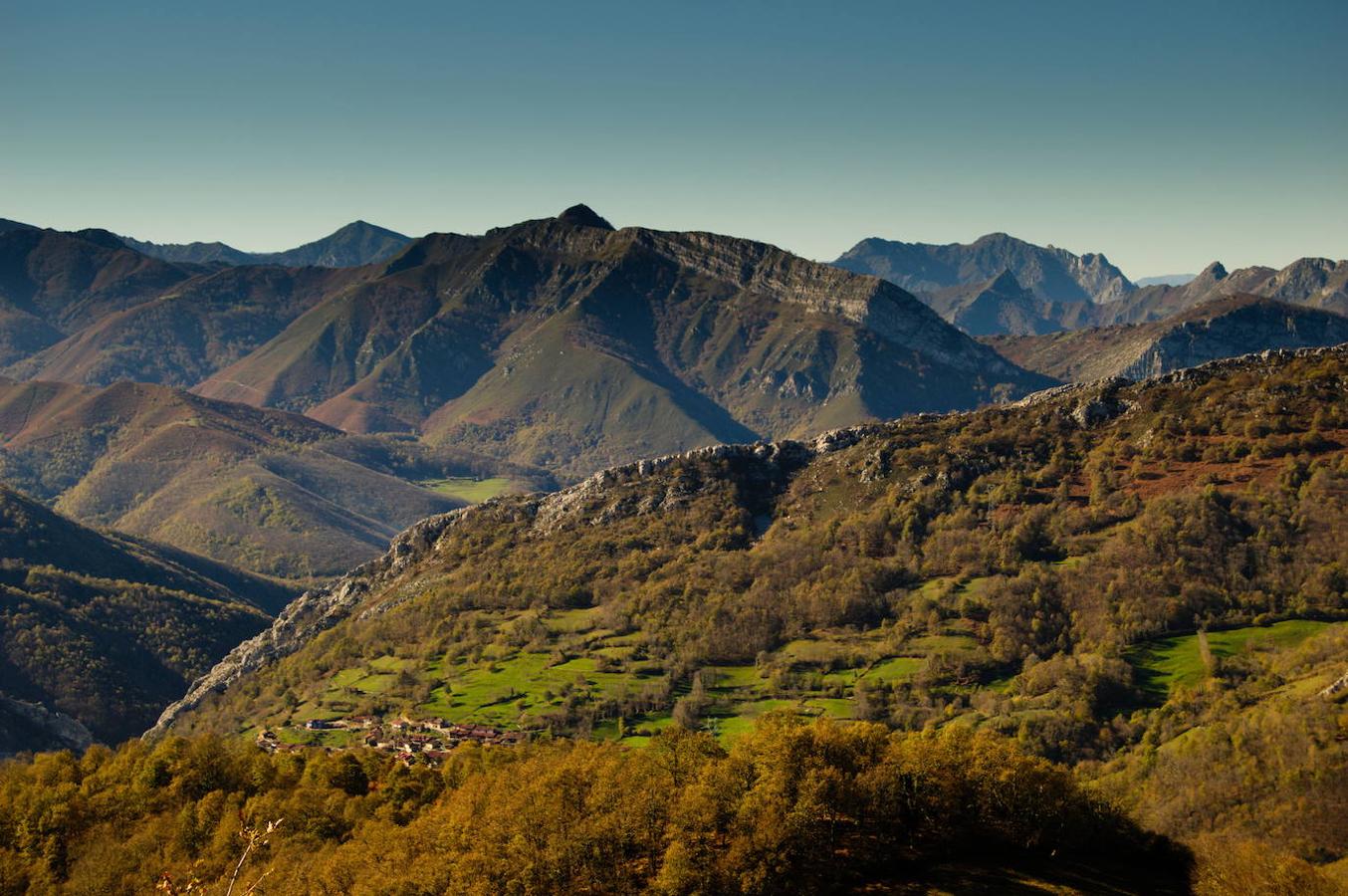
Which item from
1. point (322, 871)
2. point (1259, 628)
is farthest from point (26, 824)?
point (1259, 628)

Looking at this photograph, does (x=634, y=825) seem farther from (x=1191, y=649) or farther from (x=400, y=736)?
(x=1191, y=649)

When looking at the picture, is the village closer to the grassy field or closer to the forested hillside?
the forested hillside

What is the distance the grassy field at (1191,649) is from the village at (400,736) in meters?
107

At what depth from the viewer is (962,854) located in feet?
285

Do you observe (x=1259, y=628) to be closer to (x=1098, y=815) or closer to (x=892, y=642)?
(x=892, y=642)

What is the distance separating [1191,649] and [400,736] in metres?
141

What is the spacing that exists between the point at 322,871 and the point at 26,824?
130 ft

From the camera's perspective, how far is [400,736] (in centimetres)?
17512

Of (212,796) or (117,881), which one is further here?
(212,796)

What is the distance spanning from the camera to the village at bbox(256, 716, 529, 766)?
531 ft

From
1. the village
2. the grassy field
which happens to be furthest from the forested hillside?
the grassy field

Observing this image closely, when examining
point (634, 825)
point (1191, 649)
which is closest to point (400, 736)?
point (634, 825)

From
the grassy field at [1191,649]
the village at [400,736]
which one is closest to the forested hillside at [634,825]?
the village at [400,736]

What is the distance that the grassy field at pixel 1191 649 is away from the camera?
161500mm
